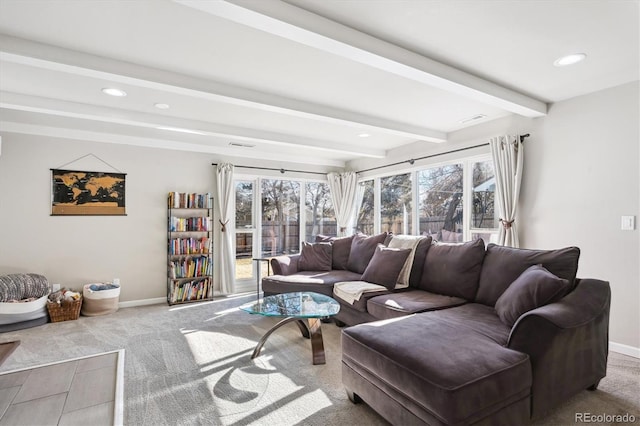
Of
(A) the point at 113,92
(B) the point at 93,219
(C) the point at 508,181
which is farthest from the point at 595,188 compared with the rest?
(B) the point at 93,219

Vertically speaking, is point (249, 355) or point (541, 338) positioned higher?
point (541, 338)

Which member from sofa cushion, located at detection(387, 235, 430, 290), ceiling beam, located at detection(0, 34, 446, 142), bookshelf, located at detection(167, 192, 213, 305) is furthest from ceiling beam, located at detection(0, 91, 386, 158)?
sofa cushion, located at detection(387, 235, 430, 290)

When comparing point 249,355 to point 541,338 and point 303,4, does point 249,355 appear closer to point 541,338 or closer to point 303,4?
point 541,338

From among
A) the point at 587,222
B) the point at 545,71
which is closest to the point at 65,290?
the point at 545,71

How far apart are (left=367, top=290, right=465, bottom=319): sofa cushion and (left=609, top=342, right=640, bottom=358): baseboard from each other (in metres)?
1.44

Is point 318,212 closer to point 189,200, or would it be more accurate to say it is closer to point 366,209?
point 366,209

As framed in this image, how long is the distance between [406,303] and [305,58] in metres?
2.14

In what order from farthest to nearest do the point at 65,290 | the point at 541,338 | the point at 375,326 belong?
the point at 65,290 → the point at 375,326 → the point at 541,338

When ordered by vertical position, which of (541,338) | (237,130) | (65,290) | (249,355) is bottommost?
(249,355)

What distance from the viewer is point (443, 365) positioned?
1.58m

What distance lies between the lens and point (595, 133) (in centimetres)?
295

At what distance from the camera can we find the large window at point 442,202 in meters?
4.27

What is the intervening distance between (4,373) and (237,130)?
3.09m

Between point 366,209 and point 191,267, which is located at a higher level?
point 366,209
